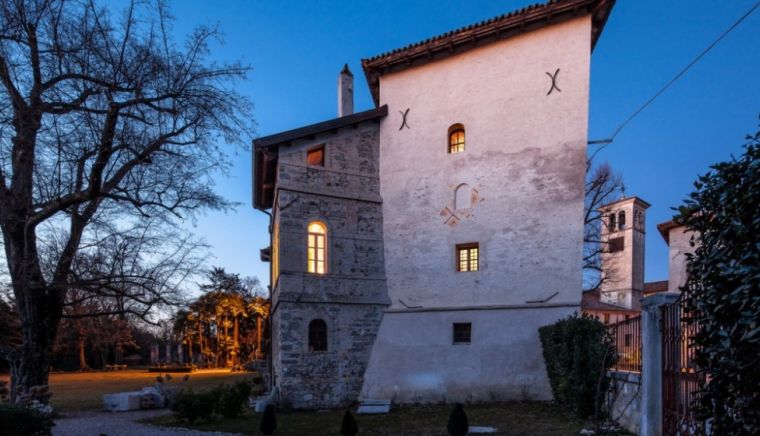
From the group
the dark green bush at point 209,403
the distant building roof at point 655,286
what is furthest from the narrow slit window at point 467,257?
the distant building roof at point 655,286

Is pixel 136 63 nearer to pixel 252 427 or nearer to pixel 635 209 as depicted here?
pixel 252 427

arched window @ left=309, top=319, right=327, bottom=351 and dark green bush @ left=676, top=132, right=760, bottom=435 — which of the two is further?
arched window @ left=309, top=319, right=327, bottom=351

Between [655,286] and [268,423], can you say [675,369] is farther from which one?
[655,286]

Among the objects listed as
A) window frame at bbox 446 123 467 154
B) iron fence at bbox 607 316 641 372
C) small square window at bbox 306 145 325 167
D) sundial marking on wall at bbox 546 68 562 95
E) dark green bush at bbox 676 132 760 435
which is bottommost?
iron fence at bbox 607 316 641 372

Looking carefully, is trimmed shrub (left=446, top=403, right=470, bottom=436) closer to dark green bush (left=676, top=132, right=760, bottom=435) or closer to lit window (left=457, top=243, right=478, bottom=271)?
dark green bush (left=676, top=132, right=760, bottom=435)

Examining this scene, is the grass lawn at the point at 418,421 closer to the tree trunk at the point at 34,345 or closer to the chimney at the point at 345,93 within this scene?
the tree trunk at the point at 34,345

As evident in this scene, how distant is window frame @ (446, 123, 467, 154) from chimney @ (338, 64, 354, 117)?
4180 millimetres

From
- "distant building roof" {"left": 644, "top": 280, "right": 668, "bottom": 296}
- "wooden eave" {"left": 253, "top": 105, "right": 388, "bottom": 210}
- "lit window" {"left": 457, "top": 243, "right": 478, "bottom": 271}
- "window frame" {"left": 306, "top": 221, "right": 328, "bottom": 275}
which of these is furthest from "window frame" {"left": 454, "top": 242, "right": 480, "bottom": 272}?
"distant building roof" {"left": 644, "top": 280, "right": 668, "bottom": 296}

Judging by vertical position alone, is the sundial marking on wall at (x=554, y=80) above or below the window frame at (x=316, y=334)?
above

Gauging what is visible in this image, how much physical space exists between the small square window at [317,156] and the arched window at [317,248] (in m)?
1.71

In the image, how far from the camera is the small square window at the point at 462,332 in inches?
522

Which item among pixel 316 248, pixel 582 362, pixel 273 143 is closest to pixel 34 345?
pixel 316 248

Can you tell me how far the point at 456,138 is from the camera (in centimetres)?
1425

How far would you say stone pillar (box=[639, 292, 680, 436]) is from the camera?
6.39 m
